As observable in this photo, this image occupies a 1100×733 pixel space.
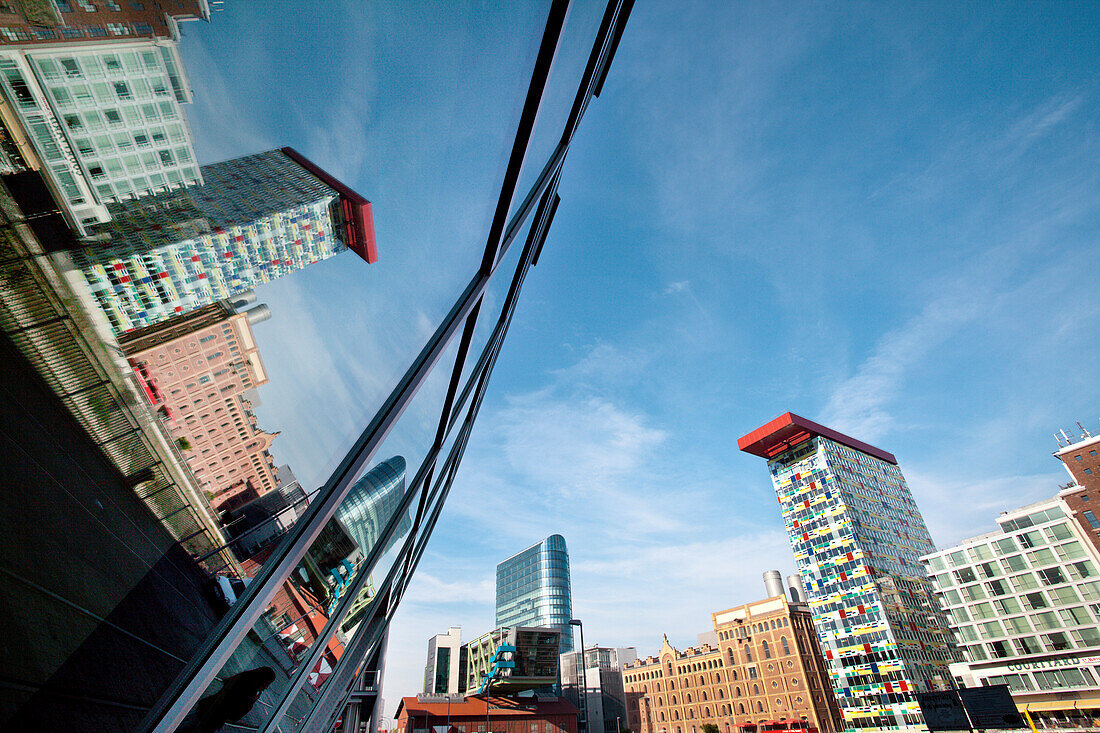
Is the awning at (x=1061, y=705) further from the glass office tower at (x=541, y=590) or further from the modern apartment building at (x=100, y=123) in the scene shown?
the glass office tower at (x=541, y=590)

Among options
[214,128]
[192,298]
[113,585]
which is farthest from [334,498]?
[214,128]

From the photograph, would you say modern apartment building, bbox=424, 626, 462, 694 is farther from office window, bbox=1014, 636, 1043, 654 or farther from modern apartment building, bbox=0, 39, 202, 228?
modern apartment building, bbox=0, 39, 202, 228

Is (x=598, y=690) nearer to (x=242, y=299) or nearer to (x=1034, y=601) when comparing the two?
(x=1034, y=601)

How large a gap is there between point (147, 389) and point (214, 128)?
0.63 m

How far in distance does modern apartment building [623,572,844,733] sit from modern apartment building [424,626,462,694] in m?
25.3

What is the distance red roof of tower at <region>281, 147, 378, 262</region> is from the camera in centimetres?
138

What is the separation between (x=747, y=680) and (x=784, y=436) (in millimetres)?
25188

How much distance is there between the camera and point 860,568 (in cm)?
4009

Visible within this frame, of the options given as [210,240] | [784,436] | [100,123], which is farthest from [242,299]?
[784,436]

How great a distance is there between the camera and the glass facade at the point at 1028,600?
100 feet

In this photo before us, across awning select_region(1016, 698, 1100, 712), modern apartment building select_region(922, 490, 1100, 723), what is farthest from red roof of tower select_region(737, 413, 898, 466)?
awning select_region(1016, 698, 1100, 712)

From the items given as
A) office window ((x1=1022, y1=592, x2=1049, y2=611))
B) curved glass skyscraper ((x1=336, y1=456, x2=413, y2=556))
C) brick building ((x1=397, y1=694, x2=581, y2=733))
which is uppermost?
office window ((x1=1022, y1=592, x2=1049, y2=611))

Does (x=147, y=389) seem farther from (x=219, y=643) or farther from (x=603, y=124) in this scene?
(x=603, y=124)

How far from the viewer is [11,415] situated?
1.00 metres
